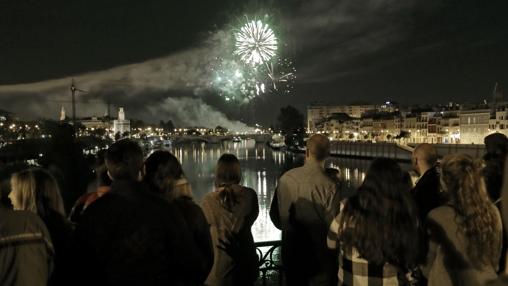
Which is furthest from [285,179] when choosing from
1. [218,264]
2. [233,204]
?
[218,264]

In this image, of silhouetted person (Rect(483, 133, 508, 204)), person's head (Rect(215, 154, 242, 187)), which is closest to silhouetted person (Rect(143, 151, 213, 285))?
person's head (Rect(215, 154, 242, 187))

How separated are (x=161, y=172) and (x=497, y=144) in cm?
370

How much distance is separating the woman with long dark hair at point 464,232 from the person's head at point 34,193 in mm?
2879

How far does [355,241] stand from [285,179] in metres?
1.46

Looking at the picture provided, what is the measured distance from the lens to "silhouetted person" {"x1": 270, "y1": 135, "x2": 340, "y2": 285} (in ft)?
15.2

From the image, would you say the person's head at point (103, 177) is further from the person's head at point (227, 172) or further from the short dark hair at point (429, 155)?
the short dark hair at point (429, 155)

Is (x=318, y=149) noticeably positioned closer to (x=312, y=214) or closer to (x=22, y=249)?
(x=312, y=214)

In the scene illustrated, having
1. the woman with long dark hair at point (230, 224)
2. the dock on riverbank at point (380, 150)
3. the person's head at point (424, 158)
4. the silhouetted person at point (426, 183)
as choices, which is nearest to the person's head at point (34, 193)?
the woman with long dark hair at point (230, 224)

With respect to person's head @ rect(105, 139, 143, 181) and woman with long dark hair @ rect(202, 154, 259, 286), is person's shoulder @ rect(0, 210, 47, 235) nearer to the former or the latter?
person's head @ rect(105, 139, 143, 181)

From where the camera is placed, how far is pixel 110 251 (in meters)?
2.86

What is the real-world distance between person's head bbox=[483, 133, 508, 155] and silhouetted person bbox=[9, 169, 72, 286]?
14.1 ft

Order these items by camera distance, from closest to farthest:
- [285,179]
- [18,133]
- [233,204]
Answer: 1. [233,204]
2. [285,179]
3. [18,133]

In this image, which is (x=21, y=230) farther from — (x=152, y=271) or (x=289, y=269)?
(x=289, y=269)

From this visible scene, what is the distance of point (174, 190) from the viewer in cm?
358
